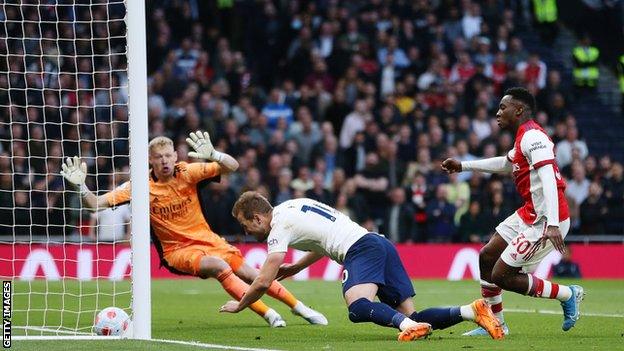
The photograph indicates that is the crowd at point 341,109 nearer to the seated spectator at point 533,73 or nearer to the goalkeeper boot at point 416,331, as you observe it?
the seated spectator at point 533,73

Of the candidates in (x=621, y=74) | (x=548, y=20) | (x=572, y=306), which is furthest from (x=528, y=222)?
(x=548, y=20)

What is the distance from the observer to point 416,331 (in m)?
9.36

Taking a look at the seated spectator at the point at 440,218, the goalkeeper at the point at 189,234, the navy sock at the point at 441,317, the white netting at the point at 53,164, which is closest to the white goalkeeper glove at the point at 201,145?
the goalkeeper at the point at 189,234

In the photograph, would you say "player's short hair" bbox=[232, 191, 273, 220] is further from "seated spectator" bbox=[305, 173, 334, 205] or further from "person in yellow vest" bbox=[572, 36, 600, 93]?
"person in yellow vest" bbox=[572, 36, 600, 93]

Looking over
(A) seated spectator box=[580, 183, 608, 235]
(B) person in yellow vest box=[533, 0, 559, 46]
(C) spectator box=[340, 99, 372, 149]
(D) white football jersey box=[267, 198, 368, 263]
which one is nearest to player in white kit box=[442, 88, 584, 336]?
(D) white football jersey box=[267, 198, 368, 263]

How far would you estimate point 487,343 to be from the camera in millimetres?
9555

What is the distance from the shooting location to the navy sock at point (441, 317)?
9844 millimetres

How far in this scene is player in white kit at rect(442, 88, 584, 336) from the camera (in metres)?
9.91

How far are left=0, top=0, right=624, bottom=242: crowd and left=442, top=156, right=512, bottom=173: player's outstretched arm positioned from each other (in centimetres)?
943

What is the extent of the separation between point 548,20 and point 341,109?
5463 mm

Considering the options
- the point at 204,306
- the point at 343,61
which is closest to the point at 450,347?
the point at 204,306

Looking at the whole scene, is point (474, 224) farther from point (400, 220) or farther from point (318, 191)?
point (318, 191)

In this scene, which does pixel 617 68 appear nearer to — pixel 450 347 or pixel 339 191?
pixel 339 191

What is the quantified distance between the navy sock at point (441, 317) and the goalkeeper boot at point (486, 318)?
0.44 feet
